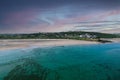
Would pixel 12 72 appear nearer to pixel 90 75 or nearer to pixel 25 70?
pixel 25 70

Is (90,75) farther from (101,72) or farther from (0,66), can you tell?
(0,66)

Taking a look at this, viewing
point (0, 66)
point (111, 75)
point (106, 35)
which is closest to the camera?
point (111, 75)

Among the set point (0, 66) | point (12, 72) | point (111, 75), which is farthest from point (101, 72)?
point (0, 66)

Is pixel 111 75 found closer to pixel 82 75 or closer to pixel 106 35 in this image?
pixel 82 75

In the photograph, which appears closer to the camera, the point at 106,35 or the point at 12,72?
the point at 12,72

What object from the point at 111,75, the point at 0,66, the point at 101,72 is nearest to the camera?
the point at 111,75

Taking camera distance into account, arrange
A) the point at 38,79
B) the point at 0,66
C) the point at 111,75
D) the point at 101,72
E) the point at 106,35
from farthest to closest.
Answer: the point at 106,35 < the point at 0,66 < the point at 101,72 < the point at 111,75 < the point at 38,79

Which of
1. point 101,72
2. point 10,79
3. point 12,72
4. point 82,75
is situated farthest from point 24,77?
point 101,72

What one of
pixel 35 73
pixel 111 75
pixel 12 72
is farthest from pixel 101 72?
pixel 12 72

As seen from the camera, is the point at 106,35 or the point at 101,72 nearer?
the point at 101,72
